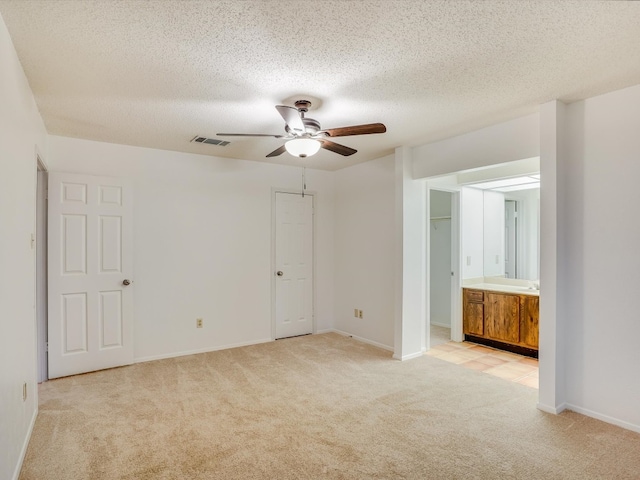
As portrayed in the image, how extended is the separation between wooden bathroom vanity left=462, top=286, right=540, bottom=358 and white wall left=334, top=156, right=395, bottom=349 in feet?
4.12

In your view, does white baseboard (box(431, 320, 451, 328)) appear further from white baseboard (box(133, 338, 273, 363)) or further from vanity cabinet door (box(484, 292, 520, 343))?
white baseboard (box(133, 338, 273, 363))

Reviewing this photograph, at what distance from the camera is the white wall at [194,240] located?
418cm

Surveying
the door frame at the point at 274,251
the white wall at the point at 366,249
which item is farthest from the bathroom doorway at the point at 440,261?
the door frame at the point at 274,251

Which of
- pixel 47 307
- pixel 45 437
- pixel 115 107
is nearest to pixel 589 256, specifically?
pixel 115 107

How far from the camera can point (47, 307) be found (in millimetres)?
3676

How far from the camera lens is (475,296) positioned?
16.5 ft

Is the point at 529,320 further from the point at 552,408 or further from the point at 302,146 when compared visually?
the point at 302,146

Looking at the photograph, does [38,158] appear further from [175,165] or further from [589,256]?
[589,256]

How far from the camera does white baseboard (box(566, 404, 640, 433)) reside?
2.67 m

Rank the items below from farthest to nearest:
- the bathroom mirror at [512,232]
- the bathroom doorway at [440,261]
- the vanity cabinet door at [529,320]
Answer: the bathroom doorway at [440,261]
the bathroom mirror at [512,232]
the vanity cabinet door at [529,320]

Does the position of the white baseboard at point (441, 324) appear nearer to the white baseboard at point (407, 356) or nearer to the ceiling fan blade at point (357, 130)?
the white baseboard at point (407, 356)

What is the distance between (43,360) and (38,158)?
1.96m

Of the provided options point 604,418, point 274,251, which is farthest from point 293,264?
point 604,418

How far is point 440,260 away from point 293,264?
96.7 inches
